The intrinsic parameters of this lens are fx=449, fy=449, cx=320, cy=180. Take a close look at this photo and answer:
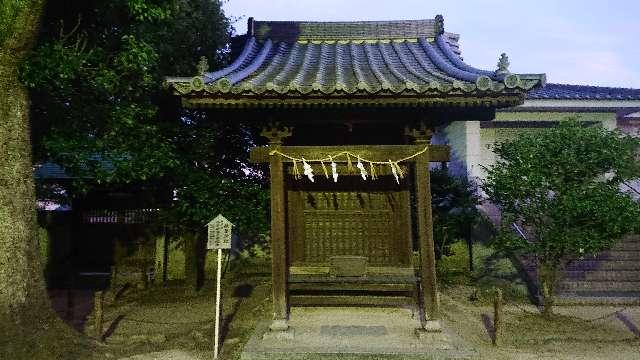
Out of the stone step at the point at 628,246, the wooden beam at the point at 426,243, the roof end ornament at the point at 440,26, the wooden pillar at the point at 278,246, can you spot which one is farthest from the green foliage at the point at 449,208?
the wooden pillar at the point at 278,246

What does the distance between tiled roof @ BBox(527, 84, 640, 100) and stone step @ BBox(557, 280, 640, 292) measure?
26.2 ft

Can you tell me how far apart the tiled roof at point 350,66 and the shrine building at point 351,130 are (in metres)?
0.03

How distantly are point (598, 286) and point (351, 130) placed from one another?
9.12 meters

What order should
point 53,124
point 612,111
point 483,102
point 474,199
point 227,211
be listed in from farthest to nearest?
point 612,111
point 474,199
point 227,211
point 53,124
point 483,102

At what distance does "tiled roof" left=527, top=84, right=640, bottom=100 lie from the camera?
18031mm

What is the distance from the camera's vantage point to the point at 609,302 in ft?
A: 39.6

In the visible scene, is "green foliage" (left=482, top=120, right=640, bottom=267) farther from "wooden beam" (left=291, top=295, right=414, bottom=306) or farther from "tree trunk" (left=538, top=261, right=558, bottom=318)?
"wooden beam" (left=291, top=295, right=414, bottom=306)

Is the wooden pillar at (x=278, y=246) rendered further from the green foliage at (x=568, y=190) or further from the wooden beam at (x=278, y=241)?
the green foliage at (x=568, y=190)

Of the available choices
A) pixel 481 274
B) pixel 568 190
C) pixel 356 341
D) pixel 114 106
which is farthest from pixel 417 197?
pixel 481 274

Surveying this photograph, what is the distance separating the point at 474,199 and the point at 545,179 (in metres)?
3.96

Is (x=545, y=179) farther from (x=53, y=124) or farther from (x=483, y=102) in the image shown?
(x=53, y=124)

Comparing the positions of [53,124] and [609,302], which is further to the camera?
[609,302]

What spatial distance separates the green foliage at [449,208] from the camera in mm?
13875

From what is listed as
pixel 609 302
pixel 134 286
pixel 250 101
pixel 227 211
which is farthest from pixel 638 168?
pixel 134 286
